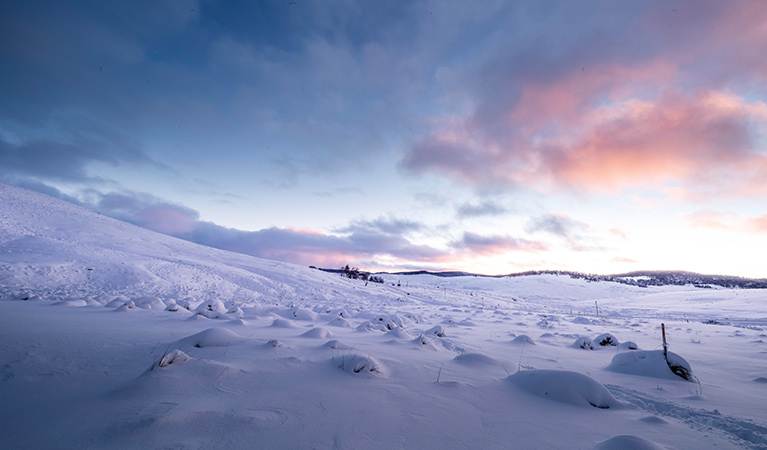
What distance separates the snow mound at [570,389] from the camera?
A: 3.54 m

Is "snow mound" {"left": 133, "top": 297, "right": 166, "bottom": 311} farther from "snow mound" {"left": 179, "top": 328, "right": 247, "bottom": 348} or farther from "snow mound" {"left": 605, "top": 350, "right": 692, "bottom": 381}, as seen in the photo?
"snow mound" {"left": 605, "top": 350, "right": 692, "bottom": 381}

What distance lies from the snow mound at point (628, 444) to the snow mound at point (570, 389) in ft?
3.77

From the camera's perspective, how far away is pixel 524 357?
20.6ft

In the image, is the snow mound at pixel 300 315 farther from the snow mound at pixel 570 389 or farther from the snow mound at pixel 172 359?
the snow mound at pixel 570 389

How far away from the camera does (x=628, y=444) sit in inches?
92.7

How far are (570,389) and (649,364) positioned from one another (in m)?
2.74

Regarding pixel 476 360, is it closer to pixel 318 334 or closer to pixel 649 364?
pixel 649 364

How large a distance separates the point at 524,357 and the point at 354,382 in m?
4.25

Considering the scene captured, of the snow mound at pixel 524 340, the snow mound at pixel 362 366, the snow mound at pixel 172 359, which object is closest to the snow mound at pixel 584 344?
the snow mound at pixel 524 340

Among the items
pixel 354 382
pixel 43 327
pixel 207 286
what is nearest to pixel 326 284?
pixel 207 286

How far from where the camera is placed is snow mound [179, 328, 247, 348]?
4574 mm

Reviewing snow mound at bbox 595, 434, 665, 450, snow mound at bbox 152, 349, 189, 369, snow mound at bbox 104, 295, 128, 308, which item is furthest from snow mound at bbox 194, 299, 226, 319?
snow mound at bbox 595, 434, 665, 450

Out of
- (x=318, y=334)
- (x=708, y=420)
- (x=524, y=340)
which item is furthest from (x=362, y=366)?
(x=524, y=340)

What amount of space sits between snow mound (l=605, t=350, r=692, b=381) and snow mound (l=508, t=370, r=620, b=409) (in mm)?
2232
